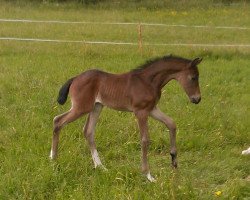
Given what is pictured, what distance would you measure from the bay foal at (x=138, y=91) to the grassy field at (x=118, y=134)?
0.38 m

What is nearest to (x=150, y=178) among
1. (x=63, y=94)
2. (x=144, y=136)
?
(x=144, y=136)

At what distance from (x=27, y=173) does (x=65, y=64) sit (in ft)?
21.0

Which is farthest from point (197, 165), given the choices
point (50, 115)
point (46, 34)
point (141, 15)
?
point (141, 15)

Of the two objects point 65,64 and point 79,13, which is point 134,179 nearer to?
point 65,64

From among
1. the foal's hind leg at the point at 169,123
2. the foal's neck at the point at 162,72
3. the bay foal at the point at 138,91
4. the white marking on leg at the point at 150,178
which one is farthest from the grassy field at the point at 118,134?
the foal's neck at the point at 162,72

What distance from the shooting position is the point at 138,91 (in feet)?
17.4

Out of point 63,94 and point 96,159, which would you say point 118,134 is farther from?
point 63,94

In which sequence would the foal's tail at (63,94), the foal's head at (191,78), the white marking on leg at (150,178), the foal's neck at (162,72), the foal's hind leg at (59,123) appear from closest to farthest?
the white marking on leg at (150,178) < the foal's head at (191,78) < the foal's neck at (162,72) < the foal's hind leg at (59,123) < the foal's tail at (63,94)

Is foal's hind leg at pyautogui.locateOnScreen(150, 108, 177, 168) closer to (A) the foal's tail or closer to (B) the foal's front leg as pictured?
(B) the foal's front leg

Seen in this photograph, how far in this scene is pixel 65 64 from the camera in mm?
11281

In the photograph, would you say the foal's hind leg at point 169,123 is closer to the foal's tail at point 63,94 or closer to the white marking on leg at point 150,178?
the white marking on leg at point 150,178

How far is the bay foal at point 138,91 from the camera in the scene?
5.26 meters

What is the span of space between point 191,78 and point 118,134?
182 cm

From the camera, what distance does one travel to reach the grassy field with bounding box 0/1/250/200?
15.9 feet
